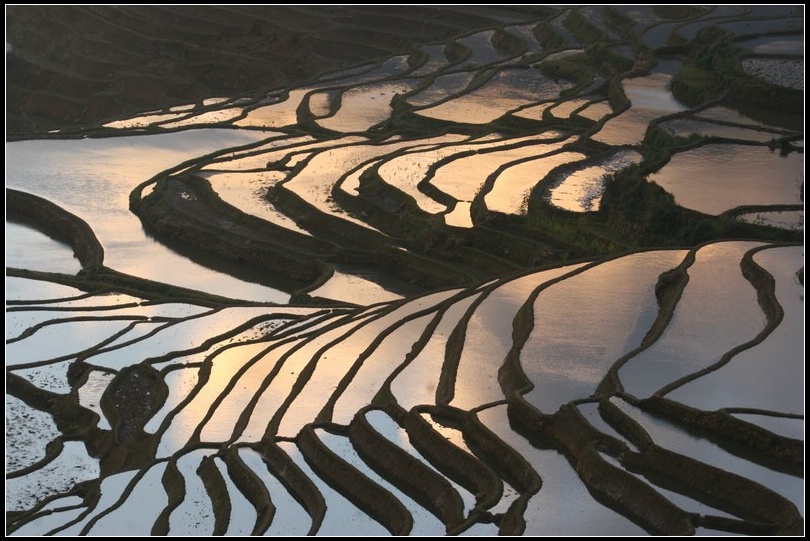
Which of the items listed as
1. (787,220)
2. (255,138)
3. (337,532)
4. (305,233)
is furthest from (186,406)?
(255,138)

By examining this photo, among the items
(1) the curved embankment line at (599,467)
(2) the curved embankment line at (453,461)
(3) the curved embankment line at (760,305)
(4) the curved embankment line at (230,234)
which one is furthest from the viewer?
(4) the curved embankment line at (230,234)

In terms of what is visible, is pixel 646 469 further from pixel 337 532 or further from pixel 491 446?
pixel 337 532

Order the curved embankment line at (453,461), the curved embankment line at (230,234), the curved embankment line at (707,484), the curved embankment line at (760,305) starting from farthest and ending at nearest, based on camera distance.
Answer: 1. the curved embankment line at (230,234)
2. the curved embankment line at (760,305)
3. the curved embankment line at (453,461)
4. the curved embankment line at (707,484)

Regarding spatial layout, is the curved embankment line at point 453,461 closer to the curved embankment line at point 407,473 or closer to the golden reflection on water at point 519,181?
the curved embankment line at point 407,473

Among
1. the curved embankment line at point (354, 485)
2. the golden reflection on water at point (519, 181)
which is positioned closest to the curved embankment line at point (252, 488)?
the curved embankment line at point (354, 485)

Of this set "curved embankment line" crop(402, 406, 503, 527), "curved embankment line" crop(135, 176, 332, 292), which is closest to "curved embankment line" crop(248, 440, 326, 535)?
"curved embankment line" crop(402, 406, 503, 527)

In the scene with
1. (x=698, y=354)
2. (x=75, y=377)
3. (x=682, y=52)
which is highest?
(x=682, y=52)

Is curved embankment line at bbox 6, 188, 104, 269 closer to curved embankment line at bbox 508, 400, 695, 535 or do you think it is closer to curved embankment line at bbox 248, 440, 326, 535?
curved embankment line at bbox 248, 440, 326, 535

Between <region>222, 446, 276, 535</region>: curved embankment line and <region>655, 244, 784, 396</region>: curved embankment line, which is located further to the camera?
<region>655, 244, 784, 396</region>: curved embankment line

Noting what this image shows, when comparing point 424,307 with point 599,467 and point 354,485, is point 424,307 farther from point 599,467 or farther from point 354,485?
point 599,467
